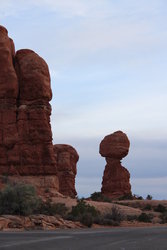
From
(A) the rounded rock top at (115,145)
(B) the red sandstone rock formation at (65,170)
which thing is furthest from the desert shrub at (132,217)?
(B) the red sandstone rock formation at (65,170)

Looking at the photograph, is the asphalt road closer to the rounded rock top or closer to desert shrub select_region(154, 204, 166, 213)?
desert shrub select_region(154, 204, 166, 213)

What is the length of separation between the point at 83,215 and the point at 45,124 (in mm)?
14072

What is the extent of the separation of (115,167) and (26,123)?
27.8 metres

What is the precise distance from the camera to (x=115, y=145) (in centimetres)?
7488

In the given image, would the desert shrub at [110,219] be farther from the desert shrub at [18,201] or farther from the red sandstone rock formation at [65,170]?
the red sandstone rock formation at [65,170]

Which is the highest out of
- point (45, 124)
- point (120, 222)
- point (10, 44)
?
point (10, 44)

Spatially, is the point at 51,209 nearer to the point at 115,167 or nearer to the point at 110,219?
the point at 110,219

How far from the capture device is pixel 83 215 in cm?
3822

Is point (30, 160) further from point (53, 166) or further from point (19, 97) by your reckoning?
point (19, 97)

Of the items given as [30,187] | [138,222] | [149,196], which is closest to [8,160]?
[30,187]

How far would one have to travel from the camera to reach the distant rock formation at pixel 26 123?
160 feet

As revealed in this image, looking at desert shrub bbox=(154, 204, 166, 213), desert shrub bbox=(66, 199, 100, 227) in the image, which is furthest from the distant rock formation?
desert shrub bbox=(154, 204, 166, 213)

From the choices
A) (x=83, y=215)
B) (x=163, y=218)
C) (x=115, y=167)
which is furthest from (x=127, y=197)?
(x=83, y=215)

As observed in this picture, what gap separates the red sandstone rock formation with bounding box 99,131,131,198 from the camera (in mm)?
73875
